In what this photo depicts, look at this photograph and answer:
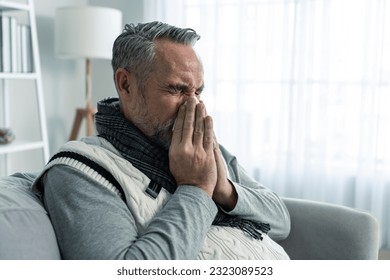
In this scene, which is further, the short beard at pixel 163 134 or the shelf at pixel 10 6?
the shelf at pixel 10 6

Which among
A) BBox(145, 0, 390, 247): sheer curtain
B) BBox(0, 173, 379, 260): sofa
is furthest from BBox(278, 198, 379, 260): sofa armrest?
BBox(145, 0, 390, 247): sheer curtain

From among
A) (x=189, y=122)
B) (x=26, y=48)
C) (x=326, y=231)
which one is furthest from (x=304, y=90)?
(x=189, y=122)

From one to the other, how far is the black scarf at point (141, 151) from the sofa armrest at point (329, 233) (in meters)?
0.33

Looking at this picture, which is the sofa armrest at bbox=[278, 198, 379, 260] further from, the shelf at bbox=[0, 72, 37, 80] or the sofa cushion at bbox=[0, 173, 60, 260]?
the shelf at bbox=[0, 72, 37, 80]

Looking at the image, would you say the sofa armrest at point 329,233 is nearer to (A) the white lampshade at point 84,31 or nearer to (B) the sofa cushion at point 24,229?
(B) the sofa cushion at point 24,229

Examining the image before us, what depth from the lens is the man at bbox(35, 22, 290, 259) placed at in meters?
1.03

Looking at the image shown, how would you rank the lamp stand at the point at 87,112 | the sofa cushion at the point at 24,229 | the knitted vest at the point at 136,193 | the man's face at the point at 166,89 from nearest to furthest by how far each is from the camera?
the sofa cushion at the point at 24,229, the knitted vest at the point at 136,193, the man's face at the point at 166,89, the lamp stand at the point at 87,112

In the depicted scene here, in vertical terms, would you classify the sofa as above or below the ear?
below

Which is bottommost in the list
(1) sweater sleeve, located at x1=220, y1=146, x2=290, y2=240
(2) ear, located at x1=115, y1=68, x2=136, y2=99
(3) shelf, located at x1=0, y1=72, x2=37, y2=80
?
(1) sweater sleeve, located at x1=220, y1=146, x2=290, y2=240

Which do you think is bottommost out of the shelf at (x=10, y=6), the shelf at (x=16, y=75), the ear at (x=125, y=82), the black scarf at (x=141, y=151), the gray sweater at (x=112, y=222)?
the gray sweater at (x=112, y=222)

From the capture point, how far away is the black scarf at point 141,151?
1.20 meters

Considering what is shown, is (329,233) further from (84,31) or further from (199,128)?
(84,31)

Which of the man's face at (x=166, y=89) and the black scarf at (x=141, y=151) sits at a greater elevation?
the man's face at (x=166, y=89)

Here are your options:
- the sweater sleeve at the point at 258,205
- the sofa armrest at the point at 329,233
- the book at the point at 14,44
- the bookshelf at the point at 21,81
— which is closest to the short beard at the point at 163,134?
the sweater sleeve at the point at 258,205
